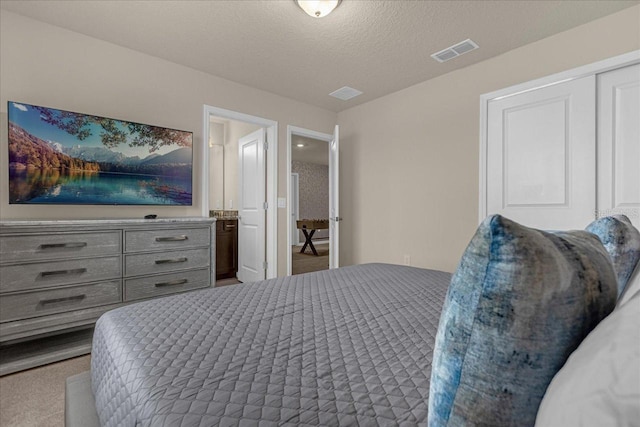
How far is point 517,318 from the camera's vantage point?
1.25 ft

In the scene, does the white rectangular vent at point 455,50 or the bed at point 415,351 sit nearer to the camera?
the bed at point 415,351

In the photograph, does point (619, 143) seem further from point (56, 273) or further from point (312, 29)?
point (56, 273)

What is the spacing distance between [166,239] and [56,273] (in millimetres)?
727

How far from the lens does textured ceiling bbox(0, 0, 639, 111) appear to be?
223 cm

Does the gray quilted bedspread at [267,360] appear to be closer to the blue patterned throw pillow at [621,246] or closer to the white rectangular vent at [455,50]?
the blue patterned throw pillow at [621,246]

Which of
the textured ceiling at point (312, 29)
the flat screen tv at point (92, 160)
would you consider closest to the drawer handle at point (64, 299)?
the flat screen tv at point (92, 160)

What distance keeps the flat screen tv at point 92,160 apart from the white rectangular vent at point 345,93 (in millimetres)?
1925

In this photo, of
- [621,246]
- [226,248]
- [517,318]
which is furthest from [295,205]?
[517,318]

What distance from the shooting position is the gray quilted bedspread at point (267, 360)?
59 centimetres

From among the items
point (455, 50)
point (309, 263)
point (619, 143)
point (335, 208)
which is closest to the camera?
point (619, 143)

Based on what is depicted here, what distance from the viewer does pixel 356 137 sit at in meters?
4.41

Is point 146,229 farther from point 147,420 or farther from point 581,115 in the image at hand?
point 581,115

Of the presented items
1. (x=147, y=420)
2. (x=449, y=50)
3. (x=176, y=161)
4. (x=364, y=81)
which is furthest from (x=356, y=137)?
(x=147, y=420)

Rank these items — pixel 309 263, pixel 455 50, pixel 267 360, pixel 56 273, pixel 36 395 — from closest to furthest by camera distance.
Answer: pixel 267 360, pixel 36 395, pixel 56 273, pixel 455 50, pixel 309 263
